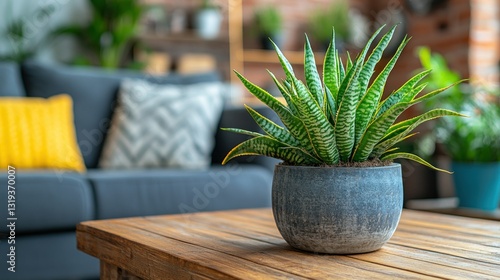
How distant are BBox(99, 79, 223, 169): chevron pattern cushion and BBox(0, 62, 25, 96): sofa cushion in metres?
0.41

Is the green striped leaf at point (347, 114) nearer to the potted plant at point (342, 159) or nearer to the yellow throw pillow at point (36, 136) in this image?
the potted plant at point (342, 159)

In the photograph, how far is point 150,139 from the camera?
2.57 meters

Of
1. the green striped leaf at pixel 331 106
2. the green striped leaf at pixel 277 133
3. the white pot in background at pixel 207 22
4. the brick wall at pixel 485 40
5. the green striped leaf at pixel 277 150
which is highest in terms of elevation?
the white pot in background at pixel 207 22

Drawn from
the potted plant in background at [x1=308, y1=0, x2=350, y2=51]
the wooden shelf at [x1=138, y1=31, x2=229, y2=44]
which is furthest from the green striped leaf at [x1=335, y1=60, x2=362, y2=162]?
the potted plant in background at [x1=308, y1=0, x2=350, y2=51]

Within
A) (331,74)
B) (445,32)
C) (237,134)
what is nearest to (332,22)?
(445,32)

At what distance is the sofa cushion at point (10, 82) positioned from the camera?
249 centimetres

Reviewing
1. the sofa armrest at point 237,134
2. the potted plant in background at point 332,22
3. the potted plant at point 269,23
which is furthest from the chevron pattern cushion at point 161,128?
the potted plant in background at point 332,22

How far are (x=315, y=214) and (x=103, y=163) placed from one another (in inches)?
69.5

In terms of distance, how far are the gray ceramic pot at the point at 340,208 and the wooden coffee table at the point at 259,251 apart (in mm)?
24

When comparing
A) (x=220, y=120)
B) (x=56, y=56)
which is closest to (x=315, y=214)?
(x=220, y=120)

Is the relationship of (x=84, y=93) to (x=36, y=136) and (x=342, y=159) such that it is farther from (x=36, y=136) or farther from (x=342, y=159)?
(x=342, y=159)

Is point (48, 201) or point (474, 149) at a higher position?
point (474, 149)

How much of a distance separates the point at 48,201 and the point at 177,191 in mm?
460

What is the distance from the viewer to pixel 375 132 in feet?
3.20
